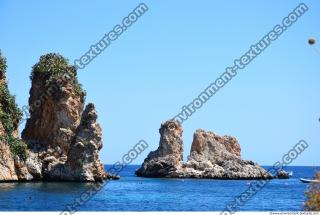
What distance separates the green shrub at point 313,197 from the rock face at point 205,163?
86.9 m

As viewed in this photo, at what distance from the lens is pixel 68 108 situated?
260ft

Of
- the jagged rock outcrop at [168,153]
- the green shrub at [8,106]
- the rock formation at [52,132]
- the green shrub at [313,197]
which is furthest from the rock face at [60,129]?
the green shrub at [313,197]

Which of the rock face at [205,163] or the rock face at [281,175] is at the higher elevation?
the rock face at [205,163]

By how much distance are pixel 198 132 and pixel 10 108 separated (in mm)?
47022

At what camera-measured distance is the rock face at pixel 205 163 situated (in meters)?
106

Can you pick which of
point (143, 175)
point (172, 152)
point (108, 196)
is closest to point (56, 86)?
point (108, 196)

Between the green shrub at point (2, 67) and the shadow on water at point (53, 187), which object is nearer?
the shadow on water at point (53, 187)

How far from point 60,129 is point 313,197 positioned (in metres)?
64.9

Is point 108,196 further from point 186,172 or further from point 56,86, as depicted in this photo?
point 186,172

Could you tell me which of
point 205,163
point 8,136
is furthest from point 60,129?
point 205,163

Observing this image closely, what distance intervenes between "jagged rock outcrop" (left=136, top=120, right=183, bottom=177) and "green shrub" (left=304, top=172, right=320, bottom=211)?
8668 cm

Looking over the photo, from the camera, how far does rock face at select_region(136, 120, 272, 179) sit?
348ft

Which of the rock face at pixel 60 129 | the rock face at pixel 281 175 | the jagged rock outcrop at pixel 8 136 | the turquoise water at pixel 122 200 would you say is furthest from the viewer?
the rock face at pixel 281 175

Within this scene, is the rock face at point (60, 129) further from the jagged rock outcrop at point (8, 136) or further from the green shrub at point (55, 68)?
the jagged rock outcrop at point (8, 136)
